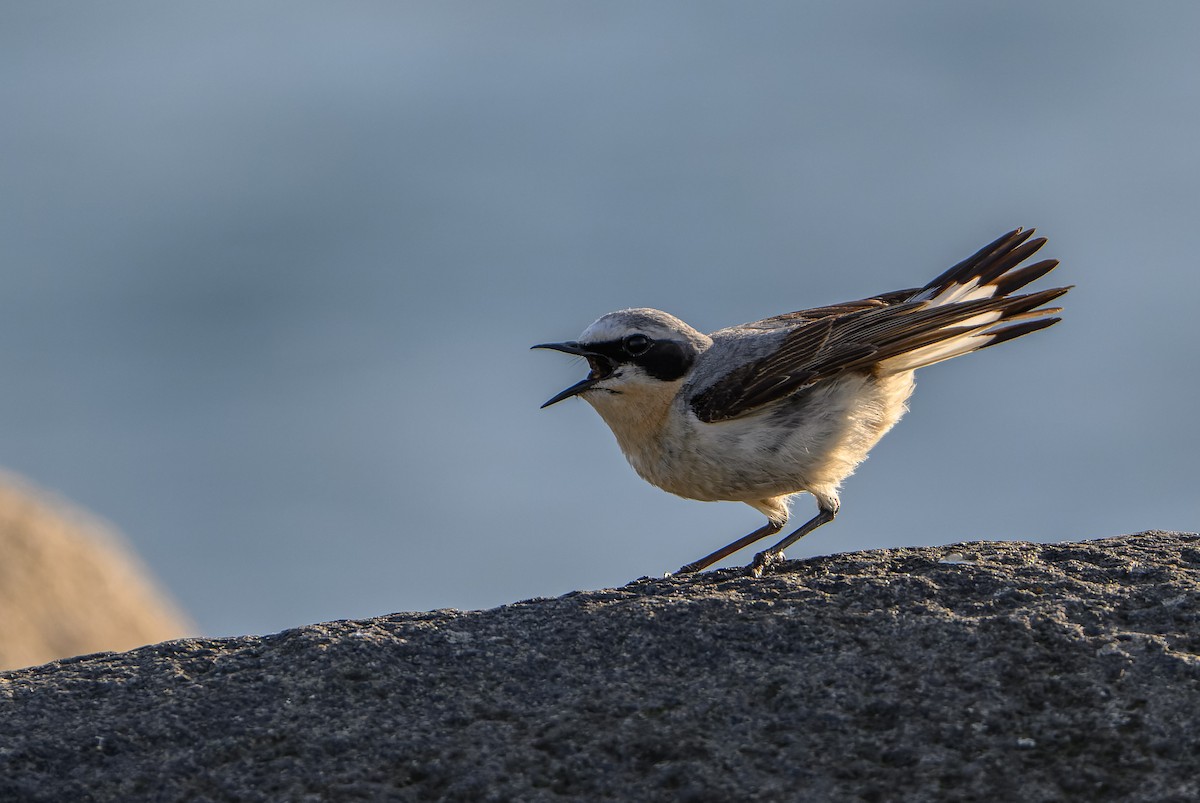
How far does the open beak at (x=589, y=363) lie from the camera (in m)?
8.02

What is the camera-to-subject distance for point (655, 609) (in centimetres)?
534

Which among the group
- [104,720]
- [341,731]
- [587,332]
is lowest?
[341,731]

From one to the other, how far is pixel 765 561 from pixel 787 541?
0.52 meters

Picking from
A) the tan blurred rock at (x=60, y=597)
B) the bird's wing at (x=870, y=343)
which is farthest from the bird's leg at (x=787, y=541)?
the tan blurred rock at (x=60, y=597)

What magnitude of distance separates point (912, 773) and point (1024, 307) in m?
4.30

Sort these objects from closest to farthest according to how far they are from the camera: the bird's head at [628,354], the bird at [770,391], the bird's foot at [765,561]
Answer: the bird's foot at [765,561], the bird at [770,391], the bird's head at [628,354]

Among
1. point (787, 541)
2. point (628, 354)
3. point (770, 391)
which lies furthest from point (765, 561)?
point (628, 354)

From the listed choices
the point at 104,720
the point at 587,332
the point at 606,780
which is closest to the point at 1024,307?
the point at 587,332

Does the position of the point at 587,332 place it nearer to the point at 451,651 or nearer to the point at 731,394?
the point at 731,394

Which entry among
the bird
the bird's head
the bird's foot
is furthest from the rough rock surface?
the bird's head

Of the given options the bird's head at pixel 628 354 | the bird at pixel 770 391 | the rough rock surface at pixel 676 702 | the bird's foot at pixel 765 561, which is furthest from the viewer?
the bird's head at pixel 628 354

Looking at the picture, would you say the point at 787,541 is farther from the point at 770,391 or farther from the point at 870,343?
the point at 870,343

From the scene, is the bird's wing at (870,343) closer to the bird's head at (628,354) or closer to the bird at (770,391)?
the bird at (770,391)

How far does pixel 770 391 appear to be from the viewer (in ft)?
25.5
